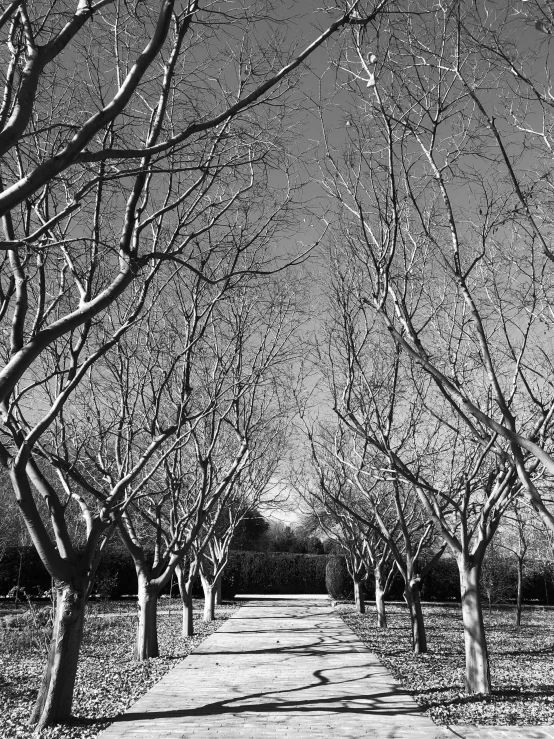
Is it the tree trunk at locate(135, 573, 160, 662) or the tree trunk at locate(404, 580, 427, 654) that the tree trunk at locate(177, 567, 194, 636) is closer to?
the tree trunk at locate(135, 573, 160, 662)

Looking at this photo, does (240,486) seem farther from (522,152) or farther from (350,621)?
(522,152)

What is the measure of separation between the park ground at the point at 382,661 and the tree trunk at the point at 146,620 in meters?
0.21

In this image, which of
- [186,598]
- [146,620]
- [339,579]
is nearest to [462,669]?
[146,620]

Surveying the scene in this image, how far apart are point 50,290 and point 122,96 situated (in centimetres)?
572

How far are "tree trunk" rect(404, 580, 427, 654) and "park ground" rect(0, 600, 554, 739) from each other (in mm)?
256

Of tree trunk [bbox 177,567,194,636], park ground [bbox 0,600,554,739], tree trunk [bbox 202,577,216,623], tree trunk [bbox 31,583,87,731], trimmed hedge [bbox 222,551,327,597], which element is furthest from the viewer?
trimmed hedge [bbox 222,551,327,597]

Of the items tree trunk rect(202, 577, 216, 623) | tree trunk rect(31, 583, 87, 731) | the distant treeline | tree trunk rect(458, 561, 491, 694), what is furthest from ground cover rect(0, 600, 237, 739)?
the distant treeline

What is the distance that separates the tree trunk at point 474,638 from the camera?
757 cm

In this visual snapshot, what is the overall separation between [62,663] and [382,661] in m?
6.16

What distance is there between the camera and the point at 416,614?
1145cm

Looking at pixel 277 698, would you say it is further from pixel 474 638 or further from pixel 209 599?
pixel 209 599

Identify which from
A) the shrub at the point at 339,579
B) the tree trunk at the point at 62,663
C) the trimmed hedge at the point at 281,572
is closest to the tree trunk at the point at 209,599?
the shrub at the point at 339,579

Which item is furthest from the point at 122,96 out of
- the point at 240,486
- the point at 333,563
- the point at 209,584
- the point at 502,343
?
the point at 333,563

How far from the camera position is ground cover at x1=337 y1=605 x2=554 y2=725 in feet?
22.5
